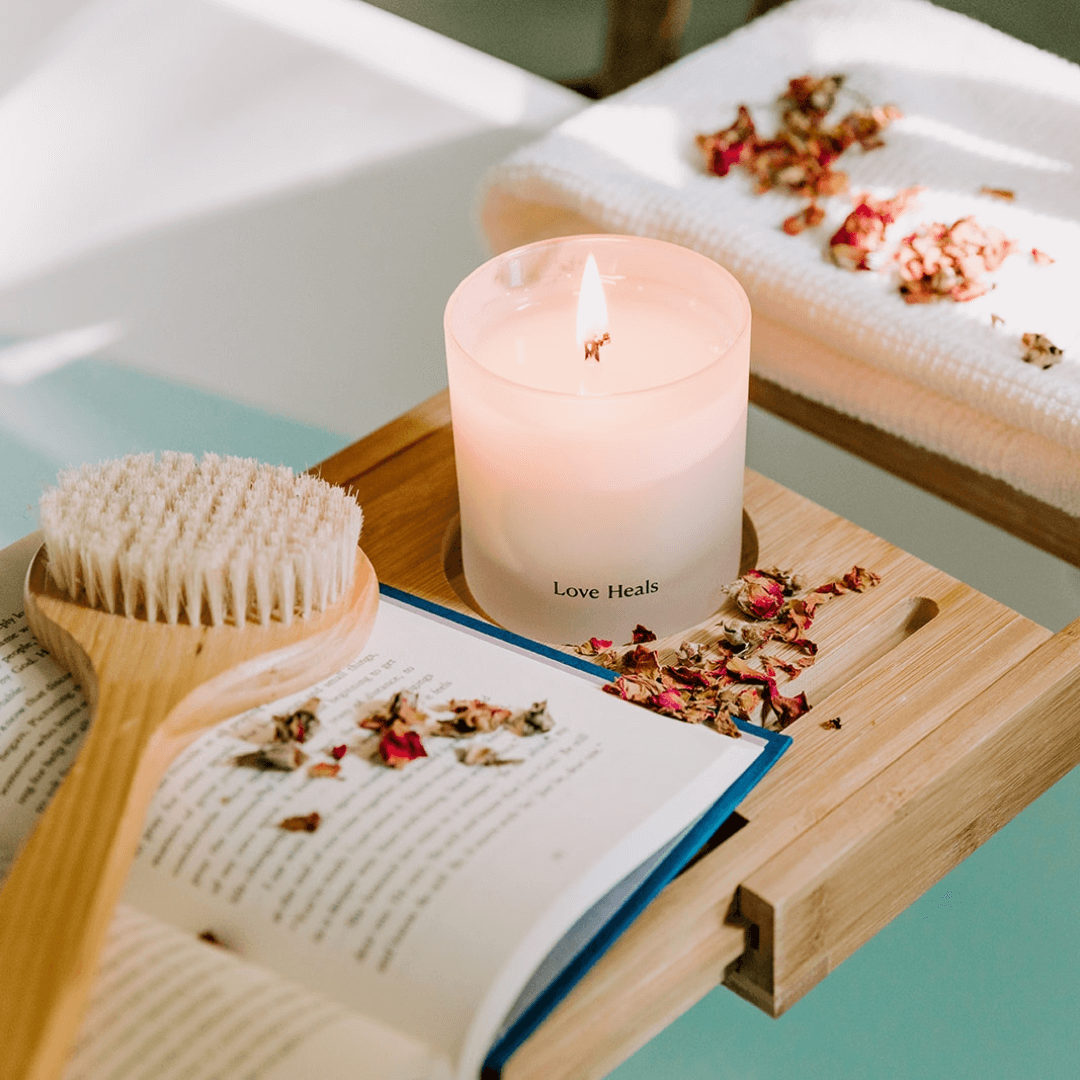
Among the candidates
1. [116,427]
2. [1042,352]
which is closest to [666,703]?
[1042,352]

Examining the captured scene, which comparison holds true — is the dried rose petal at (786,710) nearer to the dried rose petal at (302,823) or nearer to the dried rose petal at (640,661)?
the dried rose petal at (640,661)

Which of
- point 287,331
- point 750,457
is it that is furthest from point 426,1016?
point 287,331

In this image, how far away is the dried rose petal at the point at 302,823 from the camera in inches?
16.3

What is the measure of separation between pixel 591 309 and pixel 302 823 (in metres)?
0.22

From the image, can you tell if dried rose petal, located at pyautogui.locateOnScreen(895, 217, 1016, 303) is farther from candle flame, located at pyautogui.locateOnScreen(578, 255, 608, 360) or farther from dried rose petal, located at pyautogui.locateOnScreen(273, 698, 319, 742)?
dried rose petal, located at pyautogui.locateOnScreen(273, 698, 319, 742)

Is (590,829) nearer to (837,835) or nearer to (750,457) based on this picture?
(837,835)

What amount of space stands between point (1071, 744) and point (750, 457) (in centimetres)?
33

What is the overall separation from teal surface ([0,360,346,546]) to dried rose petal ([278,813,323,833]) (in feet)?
1.34

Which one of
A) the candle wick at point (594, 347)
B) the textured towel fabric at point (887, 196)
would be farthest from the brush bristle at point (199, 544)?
the textured towel fabric at point (887, 196)

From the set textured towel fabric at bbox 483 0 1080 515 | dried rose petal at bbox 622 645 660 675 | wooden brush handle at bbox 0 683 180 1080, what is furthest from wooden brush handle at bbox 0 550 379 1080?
textured towel fabric at bbox 483 0 1080 515

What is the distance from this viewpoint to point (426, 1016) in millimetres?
370

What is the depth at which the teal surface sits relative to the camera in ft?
2.67

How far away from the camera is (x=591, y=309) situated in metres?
0.52

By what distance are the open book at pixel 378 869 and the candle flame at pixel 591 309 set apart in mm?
131
